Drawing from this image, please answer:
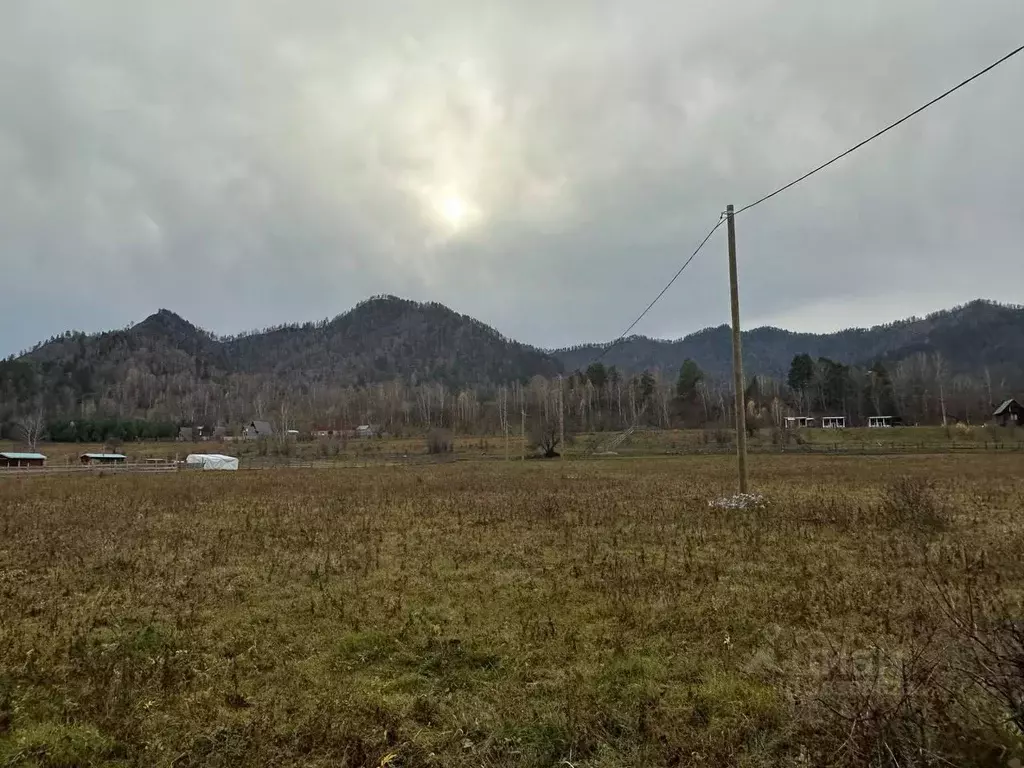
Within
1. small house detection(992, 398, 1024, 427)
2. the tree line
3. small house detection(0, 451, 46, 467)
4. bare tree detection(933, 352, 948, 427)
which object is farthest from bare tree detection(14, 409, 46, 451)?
bare tree detection(933, 352, 948, 427)

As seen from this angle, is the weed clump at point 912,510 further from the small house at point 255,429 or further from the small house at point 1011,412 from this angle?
the small house at point 255,429

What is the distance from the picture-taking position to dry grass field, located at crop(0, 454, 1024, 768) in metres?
4.42

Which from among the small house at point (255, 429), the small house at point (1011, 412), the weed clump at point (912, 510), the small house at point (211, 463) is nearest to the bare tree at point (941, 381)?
the small house at point (1011, 412)

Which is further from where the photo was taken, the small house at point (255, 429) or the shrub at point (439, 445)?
the small house at point (255, 429)

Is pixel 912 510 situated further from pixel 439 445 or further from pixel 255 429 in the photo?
pixel 255 429

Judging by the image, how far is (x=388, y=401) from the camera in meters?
164

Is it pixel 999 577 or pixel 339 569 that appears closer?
pixel 999 577

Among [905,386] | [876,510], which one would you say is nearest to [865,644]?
[876,510]

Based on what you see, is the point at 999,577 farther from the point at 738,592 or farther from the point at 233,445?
the point at 233,445

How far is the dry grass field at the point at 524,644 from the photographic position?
4.42 m

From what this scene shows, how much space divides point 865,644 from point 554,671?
3546mm

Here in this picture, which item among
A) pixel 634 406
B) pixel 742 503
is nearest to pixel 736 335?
pixel 742 503

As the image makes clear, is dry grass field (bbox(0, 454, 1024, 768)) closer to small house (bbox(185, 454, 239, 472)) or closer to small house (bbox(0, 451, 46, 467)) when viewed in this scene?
small house (bbox(185, 454, 239, 472))

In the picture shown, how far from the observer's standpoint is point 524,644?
273 inches
